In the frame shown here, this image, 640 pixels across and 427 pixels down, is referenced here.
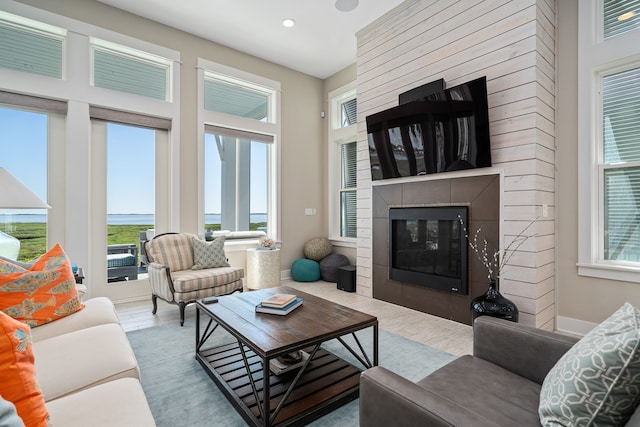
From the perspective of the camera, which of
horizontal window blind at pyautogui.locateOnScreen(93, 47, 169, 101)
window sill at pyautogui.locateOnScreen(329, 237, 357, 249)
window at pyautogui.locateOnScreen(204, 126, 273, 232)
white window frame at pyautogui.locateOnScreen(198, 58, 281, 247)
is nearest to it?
horizontal window blind at pyautogui.locateOnScreen(93, 47, 169, 101)

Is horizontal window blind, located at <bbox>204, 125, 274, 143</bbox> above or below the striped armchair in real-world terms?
above

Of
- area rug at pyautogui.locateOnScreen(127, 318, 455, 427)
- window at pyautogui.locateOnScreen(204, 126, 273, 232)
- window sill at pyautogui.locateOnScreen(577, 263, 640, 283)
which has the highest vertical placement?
window at pyautogui.locateOnScreen(204, 126, 273, 232)

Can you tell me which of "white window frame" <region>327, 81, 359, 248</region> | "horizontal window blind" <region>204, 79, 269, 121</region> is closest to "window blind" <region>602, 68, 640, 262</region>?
"white window frame" <region>327, 81, 359, 248</region>

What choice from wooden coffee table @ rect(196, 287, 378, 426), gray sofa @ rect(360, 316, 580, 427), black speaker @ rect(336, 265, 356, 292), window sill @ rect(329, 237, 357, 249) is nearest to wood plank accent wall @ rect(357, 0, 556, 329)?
gray sofa @ rect(360, 316, 580, 427)

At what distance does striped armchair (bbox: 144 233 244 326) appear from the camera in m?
3.10

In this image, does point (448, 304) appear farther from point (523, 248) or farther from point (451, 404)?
point (451, 404)

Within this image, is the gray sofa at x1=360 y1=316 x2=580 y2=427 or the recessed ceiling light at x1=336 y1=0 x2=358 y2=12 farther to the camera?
the recessed ceiling light at x1=336 y1=0 x2=358 y2=12

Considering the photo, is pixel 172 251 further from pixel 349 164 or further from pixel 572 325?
pixel 572 325

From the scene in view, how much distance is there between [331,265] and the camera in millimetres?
4945

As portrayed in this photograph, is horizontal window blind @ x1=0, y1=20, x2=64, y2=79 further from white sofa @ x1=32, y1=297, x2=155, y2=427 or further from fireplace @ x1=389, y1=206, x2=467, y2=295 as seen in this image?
fireplace @ x1=389, y1=206, x2=467, y2=295

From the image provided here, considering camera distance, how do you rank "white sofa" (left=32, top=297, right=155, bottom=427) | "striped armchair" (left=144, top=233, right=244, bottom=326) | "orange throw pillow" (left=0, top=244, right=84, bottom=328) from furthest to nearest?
"striped armchair" (left=144, top=233, right=244, bottom=326) < "orange throw pillow" (left=0, top=244, right=84, bottom=328) < "white sofa" (left=32, top=297, right=155, bottom=427)

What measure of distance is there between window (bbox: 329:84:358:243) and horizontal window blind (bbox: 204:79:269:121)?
1208 millimetres

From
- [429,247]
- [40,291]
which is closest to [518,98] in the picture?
[429,247]

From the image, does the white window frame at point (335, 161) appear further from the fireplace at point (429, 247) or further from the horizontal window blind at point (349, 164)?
the fireplace at point (429, 247)
